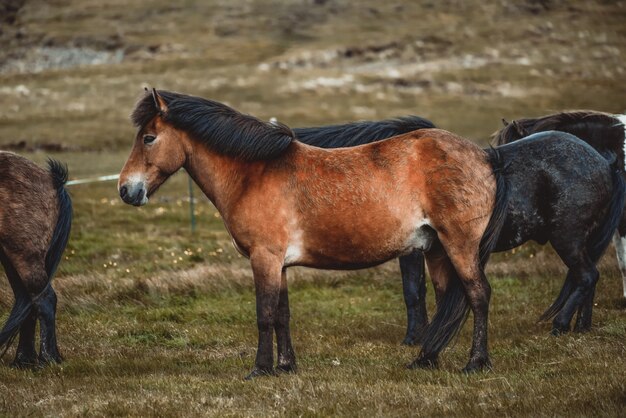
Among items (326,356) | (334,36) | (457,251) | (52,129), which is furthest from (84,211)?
(334,36)

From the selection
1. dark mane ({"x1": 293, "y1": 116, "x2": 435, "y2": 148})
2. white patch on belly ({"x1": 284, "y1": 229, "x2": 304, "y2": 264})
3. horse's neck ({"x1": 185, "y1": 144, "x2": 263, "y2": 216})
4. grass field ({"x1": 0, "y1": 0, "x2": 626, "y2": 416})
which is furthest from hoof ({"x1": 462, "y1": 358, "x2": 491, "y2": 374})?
dark mane ({"x1": 293, "y1": 116, "x2": 435, "y2": 148})

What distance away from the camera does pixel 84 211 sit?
23391 millimetres

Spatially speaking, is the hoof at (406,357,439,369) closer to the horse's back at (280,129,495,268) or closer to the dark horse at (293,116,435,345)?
the horse's back at (280,129,495,268)

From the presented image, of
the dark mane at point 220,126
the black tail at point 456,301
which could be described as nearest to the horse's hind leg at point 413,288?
the black tail at point 456,301

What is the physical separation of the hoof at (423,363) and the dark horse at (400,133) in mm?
1790

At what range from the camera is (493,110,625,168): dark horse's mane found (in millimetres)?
12172

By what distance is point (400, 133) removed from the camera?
10.8m

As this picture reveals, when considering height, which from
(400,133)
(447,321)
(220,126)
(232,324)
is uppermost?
(220,126)

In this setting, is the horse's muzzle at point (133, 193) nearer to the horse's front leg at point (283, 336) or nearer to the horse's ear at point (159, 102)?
the horse's ear at point (159, 102)

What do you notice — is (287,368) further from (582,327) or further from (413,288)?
(582,327)

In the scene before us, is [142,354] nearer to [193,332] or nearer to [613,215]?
[193,332]

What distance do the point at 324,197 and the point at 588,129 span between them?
222 inches

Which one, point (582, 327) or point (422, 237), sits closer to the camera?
point (422, 237)

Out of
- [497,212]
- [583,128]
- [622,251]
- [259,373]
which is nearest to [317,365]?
[259,373]
